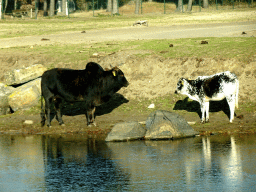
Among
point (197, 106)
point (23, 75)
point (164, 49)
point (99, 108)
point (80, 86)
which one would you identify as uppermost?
point (164, 49)

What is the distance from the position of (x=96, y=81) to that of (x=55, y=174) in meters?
6.34

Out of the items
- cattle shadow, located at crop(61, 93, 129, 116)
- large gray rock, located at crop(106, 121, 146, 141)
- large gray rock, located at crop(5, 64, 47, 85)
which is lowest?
cattle shadow, located at crop(61, 93, 129, 116)

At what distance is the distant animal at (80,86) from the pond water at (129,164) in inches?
92.7

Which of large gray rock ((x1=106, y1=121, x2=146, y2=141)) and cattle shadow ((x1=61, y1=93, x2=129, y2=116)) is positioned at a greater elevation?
large gray rock ((x1=106, y1=121, x2=146, y2=141))

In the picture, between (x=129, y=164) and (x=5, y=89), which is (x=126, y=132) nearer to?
(x=129, y=164)

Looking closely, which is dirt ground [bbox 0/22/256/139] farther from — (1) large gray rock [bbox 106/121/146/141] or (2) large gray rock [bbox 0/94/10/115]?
(1) large gray rock [bbox 106/121/146/141]

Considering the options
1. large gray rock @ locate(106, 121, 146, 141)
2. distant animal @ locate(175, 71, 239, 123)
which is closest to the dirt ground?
distant animal @ locate(175, 71, 239, 123)

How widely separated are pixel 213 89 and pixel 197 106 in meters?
2.06

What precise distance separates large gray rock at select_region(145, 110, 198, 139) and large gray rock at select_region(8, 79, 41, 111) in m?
5.85

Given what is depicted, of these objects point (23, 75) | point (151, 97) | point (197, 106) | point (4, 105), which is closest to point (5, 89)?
point (4, 105)

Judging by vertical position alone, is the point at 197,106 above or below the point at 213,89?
below

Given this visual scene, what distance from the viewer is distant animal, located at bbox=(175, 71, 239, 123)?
14109 millimetres

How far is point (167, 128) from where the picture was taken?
500 inches

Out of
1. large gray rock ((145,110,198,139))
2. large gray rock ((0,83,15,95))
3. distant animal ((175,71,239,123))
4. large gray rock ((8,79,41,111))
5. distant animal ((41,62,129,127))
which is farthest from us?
large gray rock ((0,83,15,95))
